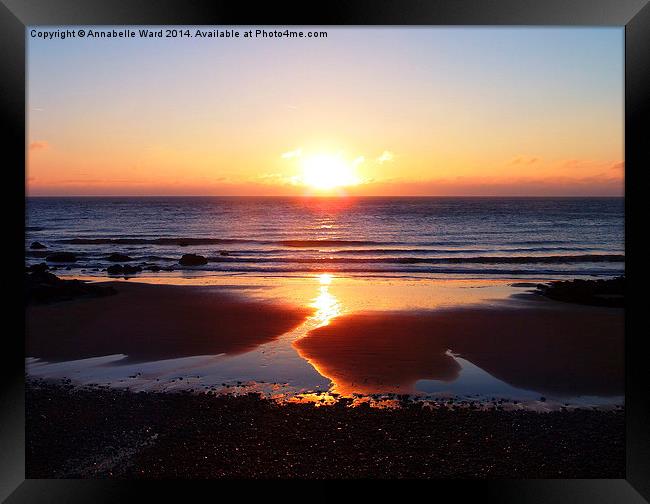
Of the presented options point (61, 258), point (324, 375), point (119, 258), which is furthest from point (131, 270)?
point (324, 375)

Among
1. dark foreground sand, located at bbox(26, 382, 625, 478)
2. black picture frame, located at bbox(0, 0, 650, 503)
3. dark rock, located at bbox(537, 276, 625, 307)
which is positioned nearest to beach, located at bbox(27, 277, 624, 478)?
dark foreground sand, located at bbox(26, 382, 625, 478)

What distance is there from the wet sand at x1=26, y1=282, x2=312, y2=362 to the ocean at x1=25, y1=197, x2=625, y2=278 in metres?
5.95

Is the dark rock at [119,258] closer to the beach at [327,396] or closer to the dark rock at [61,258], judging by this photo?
the dark rock at [61,258]

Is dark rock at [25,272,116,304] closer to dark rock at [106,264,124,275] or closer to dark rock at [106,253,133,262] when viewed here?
dark rock at [106,264,124,275]

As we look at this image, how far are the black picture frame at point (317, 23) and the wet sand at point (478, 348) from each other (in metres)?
2.62

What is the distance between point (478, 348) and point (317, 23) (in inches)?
236

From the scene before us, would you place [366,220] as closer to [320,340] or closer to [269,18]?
[320,340]

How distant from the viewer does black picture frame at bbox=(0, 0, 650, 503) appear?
3799 millimetres

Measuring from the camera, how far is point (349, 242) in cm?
3025

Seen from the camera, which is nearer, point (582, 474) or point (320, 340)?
point (582, 474)

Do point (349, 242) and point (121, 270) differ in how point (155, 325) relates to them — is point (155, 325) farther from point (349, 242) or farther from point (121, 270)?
point (349, 242)
